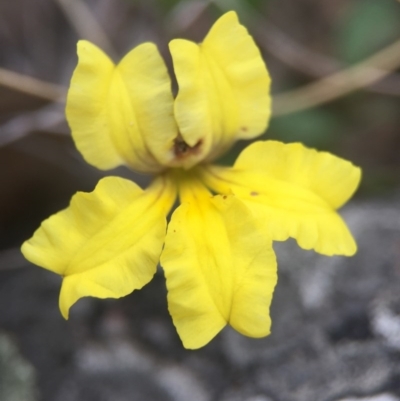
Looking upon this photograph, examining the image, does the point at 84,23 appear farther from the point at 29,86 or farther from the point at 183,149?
the point at 183,149

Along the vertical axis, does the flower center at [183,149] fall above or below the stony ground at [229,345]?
above

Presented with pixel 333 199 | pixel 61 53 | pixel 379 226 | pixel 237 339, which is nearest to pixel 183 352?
pixel 237 339

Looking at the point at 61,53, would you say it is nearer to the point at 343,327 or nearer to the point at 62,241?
the point at 62,241

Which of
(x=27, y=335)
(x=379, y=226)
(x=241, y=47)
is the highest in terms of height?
(x=241, y=47)

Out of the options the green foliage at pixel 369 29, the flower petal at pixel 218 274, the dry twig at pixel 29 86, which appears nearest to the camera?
the flower petal at pixel 218 274

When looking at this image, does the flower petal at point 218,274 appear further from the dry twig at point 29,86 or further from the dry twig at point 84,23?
the dry twig at point 84,23

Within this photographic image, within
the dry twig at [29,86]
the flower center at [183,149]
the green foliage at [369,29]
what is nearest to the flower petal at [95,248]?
the flower center at [183,149]

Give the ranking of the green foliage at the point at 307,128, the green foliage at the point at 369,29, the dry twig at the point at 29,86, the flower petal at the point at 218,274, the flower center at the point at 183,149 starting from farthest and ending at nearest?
the green foliage at the point at 369,29, the green foliage at the point at 307,128, the dry twig at the point at 29,86, the flower center at the point at 183,149, the flower petal at the point at 218,274

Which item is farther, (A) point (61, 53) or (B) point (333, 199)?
(A) point (61, 53)
